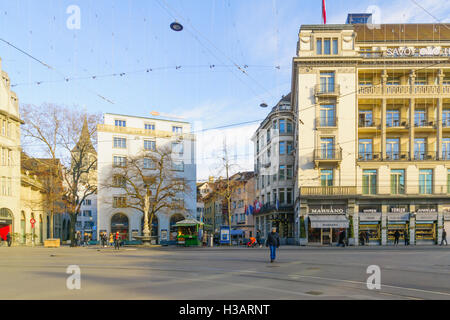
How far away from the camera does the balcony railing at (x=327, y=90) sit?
135 ft

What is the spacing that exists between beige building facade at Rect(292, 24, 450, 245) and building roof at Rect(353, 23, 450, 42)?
2.87 meters

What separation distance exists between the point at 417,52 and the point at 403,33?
16.8 ft

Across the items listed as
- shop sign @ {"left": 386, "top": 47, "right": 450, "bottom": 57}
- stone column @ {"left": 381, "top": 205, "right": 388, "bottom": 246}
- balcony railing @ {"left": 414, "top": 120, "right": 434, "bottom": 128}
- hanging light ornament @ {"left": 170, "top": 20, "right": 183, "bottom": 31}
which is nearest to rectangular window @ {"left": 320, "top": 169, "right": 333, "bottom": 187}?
stone column @ {"left": 381, "top": 205, "right": 388, "bottom": 246}

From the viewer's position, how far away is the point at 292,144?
53.8 meters

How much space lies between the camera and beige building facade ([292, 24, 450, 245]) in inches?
1622

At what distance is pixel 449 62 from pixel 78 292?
42598mm

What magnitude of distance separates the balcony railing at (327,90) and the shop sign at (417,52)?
6712mm

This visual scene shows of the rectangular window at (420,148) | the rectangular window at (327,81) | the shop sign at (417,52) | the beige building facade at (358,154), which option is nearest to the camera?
the beige building facade at (358,154)

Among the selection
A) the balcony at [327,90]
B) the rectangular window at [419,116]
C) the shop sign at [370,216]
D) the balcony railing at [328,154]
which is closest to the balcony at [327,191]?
the shop sign at [370,216]

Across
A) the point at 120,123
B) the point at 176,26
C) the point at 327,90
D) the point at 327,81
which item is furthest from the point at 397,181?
the point at 120,123

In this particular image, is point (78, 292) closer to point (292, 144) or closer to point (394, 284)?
point (394, 284)

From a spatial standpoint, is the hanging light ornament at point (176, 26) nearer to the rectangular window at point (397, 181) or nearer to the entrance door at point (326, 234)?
the entrance door at point (326, 234)

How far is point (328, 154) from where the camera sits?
41.4 metres
